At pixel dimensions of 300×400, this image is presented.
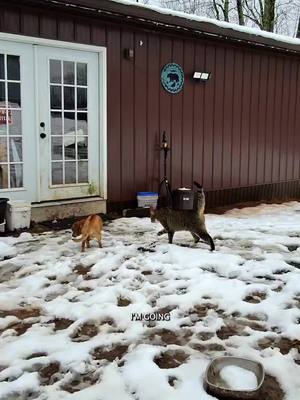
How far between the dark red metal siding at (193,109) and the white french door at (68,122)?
0.20 metres

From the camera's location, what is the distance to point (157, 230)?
5422 mm

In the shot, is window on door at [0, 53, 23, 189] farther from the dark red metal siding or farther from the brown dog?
the brown dog

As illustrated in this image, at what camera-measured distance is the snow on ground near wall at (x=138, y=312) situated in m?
2.28

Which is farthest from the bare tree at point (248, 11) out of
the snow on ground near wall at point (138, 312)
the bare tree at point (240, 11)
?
the snow on ground near wall at point (138, 312)

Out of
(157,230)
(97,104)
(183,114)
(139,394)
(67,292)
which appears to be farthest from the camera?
(183,114)

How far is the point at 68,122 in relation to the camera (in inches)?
229

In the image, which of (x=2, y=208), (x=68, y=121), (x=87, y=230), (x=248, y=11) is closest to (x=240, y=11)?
(x=248, y=11)

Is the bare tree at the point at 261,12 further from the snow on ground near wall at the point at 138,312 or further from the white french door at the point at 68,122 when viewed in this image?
the snow on ground near wall at the point at 138,312

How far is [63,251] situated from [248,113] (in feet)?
15.1

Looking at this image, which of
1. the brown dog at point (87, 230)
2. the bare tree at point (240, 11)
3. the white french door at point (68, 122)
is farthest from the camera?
the bare tree at point (240, 11)

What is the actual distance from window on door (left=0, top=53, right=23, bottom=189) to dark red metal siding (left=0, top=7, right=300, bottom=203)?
419mm

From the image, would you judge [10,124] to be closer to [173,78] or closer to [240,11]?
[173,78]

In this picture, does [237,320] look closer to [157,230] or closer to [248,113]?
[157,230]

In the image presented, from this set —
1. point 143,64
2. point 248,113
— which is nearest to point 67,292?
point 143,64
